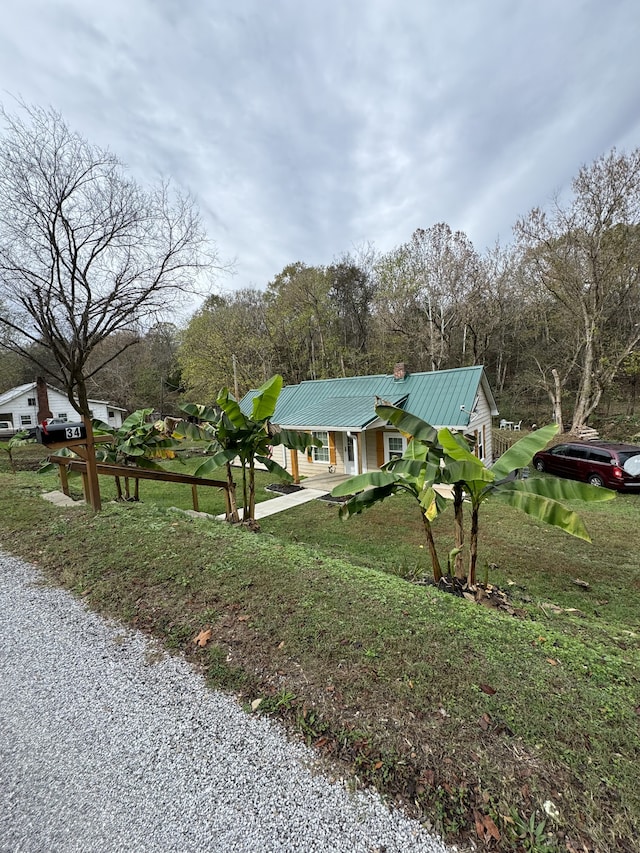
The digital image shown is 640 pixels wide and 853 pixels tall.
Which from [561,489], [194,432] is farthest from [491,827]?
[194,432]

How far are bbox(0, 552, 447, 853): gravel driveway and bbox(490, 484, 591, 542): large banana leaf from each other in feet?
9.88

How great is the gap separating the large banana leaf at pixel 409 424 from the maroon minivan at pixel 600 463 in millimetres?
8616

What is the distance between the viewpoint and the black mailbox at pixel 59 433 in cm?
565

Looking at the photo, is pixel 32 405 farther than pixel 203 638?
Yes

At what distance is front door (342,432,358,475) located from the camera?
47.4ft

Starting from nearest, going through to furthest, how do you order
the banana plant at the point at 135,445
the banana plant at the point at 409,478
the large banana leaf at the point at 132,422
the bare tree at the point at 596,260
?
1. the banana plant at the point at 409,478
2. the banana plant at the point at 135,445
3. the large banana leaf at the point at 132,422
4. the bare tree at the point at 596,260

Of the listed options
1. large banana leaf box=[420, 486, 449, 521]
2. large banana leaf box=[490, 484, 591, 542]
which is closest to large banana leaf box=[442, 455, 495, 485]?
large banana leaf box=[420, 486, 449, 521]

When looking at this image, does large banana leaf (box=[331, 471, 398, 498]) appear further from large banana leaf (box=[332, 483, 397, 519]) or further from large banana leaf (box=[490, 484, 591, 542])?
large banana leaf (box=[490, 484, 591, 542])

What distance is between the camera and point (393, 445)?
13.7 m

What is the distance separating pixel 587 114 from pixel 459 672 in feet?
47.6

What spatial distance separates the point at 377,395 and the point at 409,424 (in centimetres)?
918

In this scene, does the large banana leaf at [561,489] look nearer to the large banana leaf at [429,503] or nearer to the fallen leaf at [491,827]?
the large banana leaf at [429,503]

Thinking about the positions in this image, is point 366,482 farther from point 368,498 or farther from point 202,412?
point 202,412

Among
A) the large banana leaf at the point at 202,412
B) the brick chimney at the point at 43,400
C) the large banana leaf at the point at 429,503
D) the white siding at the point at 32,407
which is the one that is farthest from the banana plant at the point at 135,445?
the brick chimney at the point at 43,400
